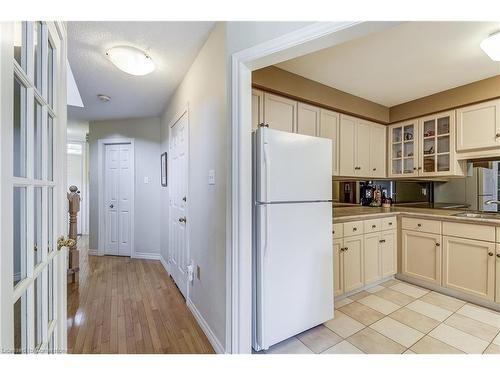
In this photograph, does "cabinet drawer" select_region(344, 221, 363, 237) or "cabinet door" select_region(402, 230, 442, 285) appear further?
"cabinet door" select_region(402, 230, 442, 285)

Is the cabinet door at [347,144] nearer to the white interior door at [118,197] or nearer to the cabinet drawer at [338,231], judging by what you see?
the cabinet drawer at [338,231]

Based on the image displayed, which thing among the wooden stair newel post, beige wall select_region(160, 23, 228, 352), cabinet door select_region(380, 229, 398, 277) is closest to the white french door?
beige wall select_region(160, 23, 228, 352)

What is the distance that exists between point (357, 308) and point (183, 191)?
2.05 meters

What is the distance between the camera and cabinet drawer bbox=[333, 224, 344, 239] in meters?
2.24

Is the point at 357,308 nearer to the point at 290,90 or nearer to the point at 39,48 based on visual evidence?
the point at 290,90

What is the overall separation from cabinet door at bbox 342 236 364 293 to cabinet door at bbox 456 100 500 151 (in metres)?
1.63

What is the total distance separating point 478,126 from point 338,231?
1.96 m

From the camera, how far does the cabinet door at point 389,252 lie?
8.86ft

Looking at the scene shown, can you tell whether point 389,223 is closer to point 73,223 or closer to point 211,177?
point 211,177

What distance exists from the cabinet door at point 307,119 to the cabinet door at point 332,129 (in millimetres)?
84

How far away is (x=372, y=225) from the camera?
2574 millimetres

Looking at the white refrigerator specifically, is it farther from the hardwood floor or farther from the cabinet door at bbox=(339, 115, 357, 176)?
the cabinet door at bbox=(339, 115, 357, 176)

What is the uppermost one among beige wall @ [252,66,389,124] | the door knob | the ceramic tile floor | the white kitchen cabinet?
beige wall @ [252,66,389,124]

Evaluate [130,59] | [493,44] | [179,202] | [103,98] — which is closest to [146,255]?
[179,202]
